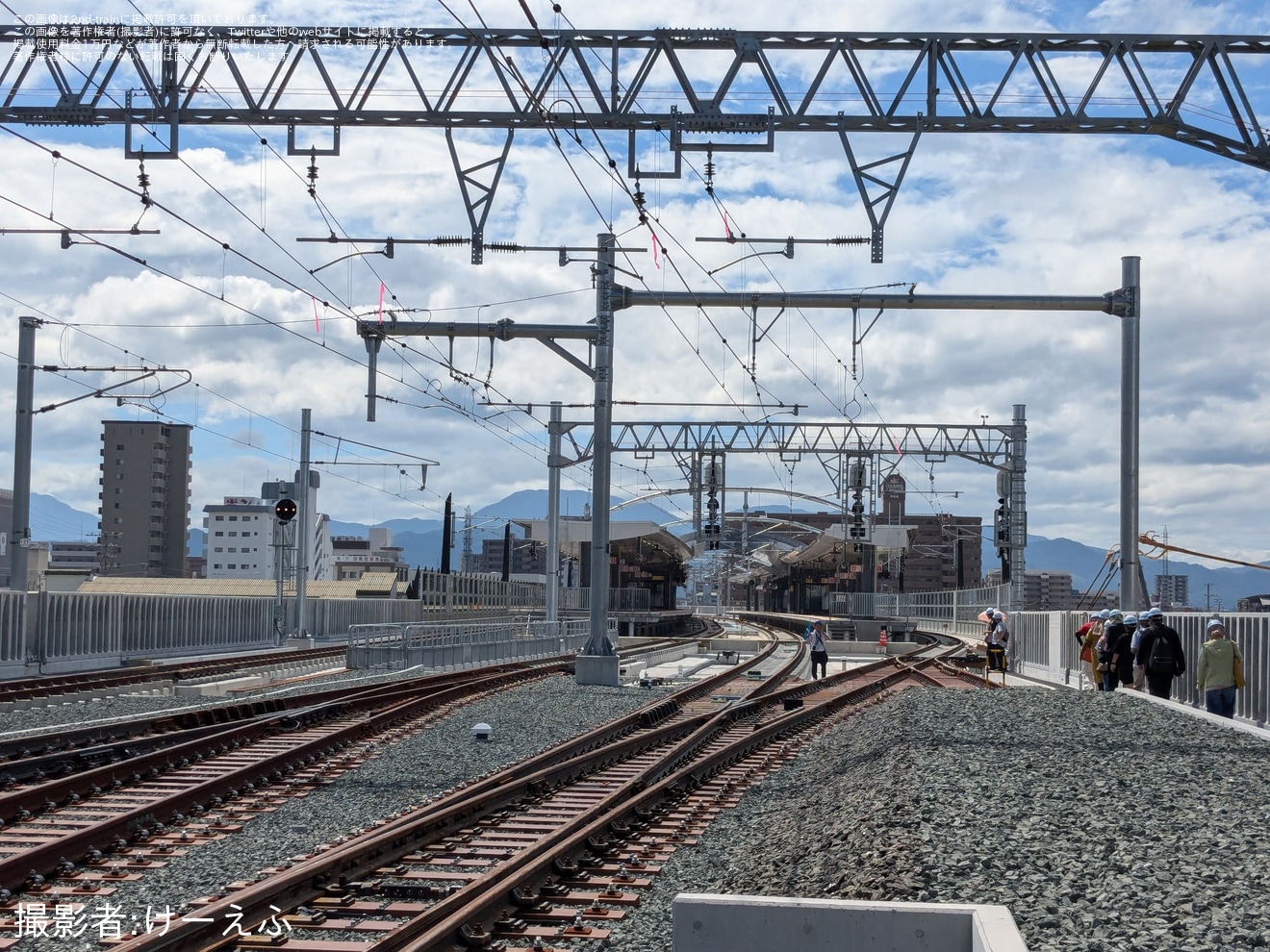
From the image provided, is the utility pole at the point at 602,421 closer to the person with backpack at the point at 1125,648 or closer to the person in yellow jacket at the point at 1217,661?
the person with backpack at the point at 1125,648

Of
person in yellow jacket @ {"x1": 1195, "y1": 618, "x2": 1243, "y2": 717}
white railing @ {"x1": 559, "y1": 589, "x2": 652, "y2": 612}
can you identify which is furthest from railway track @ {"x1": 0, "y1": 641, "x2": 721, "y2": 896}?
white railing @ {"x1": 559, "y1": 589, "x2": 652, "y2": 612}

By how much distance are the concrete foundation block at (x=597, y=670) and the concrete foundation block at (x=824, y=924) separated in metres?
19.8

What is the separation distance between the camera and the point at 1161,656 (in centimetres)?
1956

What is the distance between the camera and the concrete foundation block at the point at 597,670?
86.8 feet

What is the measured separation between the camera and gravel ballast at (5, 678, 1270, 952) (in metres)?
7.27

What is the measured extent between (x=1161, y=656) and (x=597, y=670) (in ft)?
34.9

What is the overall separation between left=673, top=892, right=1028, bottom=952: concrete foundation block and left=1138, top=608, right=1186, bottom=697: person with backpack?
46.3ft

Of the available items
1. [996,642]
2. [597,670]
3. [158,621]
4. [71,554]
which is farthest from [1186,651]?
[71,554]

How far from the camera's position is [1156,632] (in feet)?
64.2

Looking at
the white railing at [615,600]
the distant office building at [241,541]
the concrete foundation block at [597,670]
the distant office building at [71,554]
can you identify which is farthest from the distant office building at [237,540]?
the concrete foundation block at [597,670]

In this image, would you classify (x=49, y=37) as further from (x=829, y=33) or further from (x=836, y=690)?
(x=836, y=690)

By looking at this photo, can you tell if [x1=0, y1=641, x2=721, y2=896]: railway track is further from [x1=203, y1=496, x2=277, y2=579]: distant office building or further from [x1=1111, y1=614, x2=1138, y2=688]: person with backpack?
[x1=203, y1=496, x2=277, y2=579]: distant office building

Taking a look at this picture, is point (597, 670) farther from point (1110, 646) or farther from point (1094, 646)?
point (1110, 646)

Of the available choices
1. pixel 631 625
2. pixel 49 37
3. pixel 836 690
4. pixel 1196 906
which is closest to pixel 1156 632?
pixel 836 690
